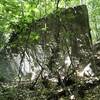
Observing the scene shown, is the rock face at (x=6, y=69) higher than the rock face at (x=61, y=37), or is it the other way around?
the rock face at (x=61, y=37)

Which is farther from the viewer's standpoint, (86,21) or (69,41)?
(86,21)

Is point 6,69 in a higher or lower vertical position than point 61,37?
lower

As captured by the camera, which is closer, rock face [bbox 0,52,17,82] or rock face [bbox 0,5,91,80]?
rock face [bbox 0,5,91,80]

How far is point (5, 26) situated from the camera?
643cm

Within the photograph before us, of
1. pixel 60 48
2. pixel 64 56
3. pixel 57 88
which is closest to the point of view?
pixel 57 88

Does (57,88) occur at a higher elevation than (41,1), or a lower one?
lower

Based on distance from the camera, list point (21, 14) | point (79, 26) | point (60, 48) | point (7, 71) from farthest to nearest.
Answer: point (7, 71) < point (79, 26) < point (60, 48) < point (21, 14)

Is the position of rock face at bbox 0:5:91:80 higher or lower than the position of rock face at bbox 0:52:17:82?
higher

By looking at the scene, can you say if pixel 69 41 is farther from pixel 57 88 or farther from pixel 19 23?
pixel 19 23

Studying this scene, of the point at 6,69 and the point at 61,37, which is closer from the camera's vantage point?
the point at 61,37

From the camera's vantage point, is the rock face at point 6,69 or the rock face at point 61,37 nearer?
the rock face at point 61,37

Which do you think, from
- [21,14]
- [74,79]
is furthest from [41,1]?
[74,79]

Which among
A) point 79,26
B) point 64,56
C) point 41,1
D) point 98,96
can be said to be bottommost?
point 98,96

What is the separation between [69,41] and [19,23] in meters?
2.90
